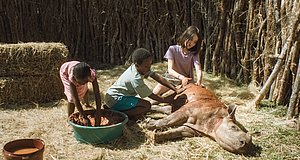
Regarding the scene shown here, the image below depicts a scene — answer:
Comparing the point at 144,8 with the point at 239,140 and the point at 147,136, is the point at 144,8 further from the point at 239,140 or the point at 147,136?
the point at 239,140

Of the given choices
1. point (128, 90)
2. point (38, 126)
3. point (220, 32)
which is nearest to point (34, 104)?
point (38, 126)

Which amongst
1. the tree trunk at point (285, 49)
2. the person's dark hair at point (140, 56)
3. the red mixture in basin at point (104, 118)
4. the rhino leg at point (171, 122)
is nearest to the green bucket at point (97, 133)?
the red mixture in basin at point (104, 118)

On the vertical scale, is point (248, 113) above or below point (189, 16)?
below

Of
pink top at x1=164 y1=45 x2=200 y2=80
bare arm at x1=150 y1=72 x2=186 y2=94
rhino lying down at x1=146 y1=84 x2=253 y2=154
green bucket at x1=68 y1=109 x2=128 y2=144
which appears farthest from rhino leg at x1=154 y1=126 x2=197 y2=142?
pink top at x1=164 y1=45 x2=200 y2=80

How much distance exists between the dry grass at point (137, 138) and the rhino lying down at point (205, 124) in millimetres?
79

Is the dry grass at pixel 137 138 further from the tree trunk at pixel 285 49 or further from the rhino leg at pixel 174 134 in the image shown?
the tree trunk at pixel 285 49

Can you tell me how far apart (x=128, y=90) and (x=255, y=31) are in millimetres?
2410

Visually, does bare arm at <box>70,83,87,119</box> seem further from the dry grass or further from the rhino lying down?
the rhino lying down

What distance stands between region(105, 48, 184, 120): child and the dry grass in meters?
0.20

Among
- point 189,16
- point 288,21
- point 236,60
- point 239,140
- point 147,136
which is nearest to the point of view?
point 239,140

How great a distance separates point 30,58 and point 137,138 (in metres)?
2.00

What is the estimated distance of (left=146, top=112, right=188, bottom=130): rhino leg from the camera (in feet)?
14.1

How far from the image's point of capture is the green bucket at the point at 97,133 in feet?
12.7

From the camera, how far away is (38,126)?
4543mm
